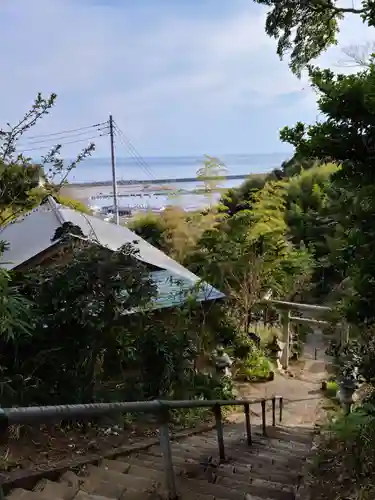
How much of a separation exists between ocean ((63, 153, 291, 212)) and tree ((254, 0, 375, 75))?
10.2 ft

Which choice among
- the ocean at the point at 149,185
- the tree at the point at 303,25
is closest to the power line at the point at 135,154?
the ocean at the point at 149,185

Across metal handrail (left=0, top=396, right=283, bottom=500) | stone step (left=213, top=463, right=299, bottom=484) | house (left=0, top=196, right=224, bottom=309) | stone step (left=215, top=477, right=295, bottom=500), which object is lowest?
stone step (left=213, top=463, right=299, bottom=484)

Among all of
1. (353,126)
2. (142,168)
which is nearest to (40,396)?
(353,126)

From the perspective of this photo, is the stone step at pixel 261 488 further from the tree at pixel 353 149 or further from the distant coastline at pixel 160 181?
the distant coastline at pixel 160 181

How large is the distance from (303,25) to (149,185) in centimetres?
1176

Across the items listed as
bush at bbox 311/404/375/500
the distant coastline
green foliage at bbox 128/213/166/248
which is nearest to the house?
bush at bbox 311/404/375/500

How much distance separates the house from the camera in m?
5.42

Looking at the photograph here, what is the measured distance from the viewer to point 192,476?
9.52ft

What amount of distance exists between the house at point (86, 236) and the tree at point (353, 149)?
292cm

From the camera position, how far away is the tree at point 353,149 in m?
2.15

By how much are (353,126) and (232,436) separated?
12.1ft

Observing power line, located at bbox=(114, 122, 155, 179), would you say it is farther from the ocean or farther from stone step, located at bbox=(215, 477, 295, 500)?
stone step, located at bbox=(215, 477, 295, 500)

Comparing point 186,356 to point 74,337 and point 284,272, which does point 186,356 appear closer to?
point 74,337

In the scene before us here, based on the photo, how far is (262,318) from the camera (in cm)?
990
